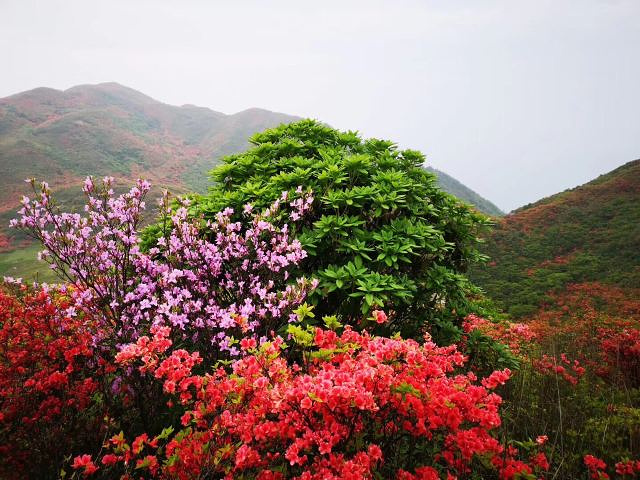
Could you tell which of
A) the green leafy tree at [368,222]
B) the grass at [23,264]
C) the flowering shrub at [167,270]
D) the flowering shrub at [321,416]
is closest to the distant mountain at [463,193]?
the grass at [23,264]

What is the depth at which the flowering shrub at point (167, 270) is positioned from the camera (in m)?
3.71

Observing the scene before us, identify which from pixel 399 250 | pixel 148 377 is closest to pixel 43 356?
pixel 148 377

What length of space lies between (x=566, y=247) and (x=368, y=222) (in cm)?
2475

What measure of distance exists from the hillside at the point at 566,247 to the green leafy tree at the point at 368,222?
14.3 metres

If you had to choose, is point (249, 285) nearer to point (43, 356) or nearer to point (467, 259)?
point (43, 356)

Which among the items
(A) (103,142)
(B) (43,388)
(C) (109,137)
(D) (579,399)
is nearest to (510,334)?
(D) (579,399)

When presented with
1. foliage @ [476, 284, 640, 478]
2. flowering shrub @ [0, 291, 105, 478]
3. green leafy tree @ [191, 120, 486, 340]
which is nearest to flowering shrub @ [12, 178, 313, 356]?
flowering shrub @ [0, 291, 105, 478]

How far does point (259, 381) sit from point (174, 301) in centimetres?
164

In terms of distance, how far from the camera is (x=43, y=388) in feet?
11.2

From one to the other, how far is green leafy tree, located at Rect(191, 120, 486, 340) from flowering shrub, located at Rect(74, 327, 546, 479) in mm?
1241

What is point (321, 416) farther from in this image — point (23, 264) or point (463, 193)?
point (463, 193)

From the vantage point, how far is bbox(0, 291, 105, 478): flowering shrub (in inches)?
130

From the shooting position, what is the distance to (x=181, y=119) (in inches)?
3831

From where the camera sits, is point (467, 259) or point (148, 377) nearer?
point (148, 377)
